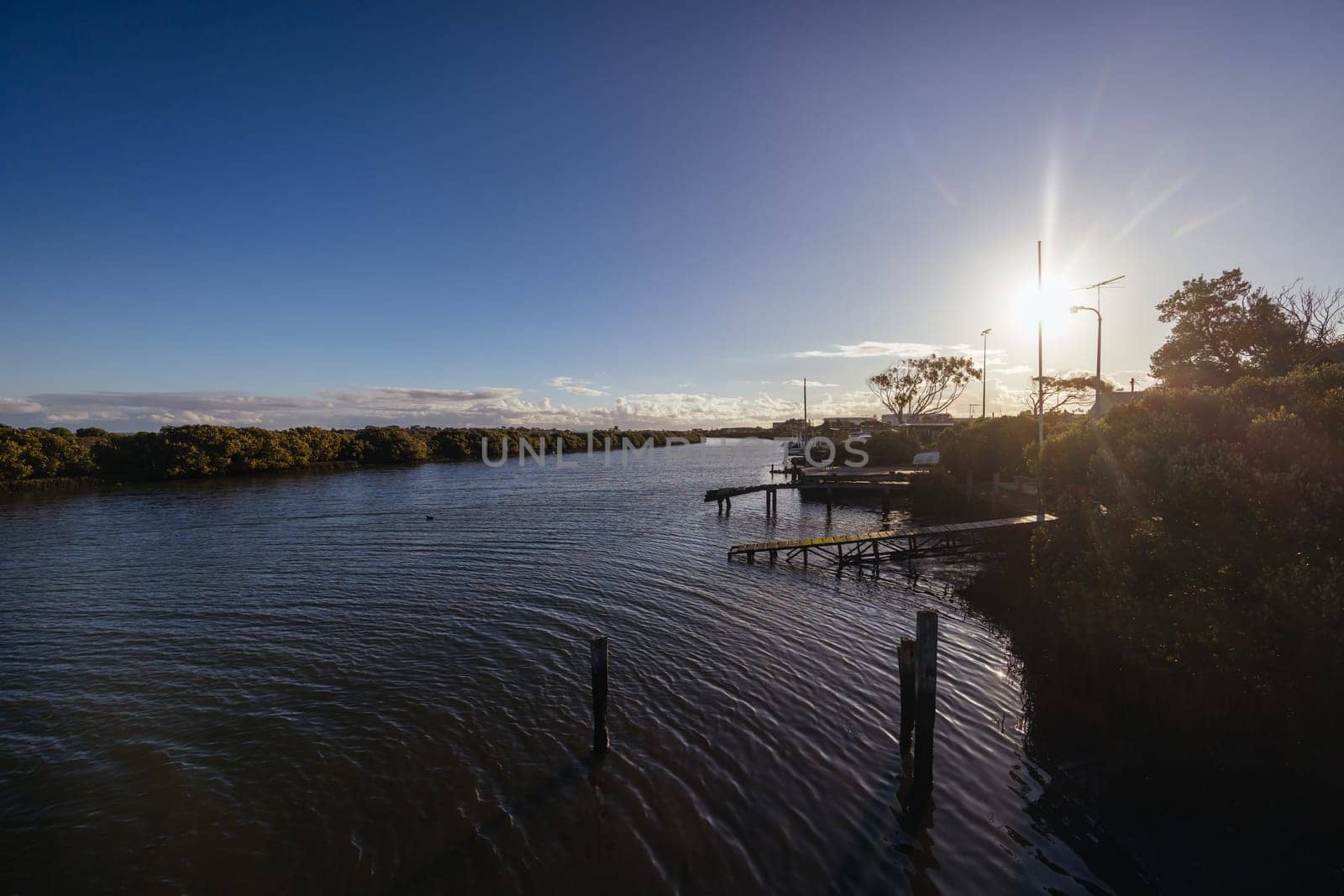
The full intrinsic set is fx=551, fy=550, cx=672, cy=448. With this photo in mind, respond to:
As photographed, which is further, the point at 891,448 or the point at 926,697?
the point at 891,448

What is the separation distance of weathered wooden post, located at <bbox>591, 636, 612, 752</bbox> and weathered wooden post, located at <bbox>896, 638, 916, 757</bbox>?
602cm

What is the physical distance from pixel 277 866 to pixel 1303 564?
17588mm

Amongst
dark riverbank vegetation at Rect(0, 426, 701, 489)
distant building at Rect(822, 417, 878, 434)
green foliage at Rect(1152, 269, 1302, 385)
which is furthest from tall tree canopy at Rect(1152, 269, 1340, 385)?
dark riverbank vegetation at Rect(0, 426, 701, 489)

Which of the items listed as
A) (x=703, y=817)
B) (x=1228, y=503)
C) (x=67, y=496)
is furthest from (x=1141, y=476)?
(x=67, y=496)

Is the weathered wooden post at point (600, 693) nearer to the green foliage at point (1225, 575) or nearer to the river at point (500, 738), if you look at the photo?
the river at point (500, 738)

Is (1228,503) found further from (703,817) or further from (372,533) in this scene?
(372,533)

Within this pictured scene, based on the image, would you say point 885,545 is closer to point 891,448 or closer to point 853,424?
point 891,448

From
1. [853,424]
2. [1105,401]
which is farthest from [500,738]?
[853,424]

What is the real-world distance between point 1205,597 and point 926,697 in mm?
6367

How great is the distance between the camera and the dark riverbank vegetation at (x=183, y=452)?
63375 mm

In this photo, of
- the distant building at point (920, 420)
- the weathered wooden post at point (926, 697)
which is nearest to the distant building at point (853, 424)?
the distant building at point (920, 420)

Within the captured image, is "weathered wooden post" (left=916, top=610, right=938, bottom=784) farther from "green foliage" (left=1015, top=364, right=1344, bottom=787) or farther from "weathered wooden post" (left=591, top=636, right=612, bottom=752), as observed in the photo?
"weathered wooden post" (left=591, top=636, right=612, bottom=752)

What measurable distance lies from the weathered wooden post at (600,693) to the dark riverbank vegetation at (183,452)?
85.3 meters

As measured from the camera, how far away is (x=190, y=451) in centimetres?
7456
